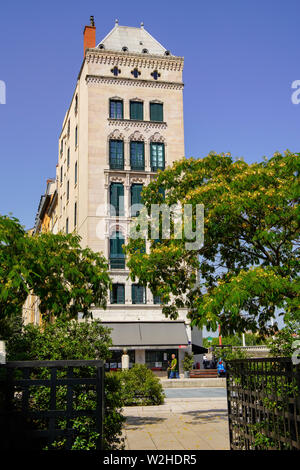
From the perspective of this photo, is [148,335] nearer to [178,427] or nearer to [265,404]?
[178,427]

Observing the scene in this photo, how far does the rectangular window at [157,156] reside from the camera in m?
38.3

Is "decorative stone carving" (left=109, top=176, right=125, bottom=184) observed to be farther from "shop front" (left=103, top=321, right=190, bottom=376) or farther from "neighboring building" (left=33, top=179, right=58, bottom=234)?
"neighboring building" (left=33, top=179, right=58, bottom=234)

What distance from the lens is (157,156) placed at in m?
38.6

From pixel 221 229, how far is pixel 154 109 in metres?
28.0

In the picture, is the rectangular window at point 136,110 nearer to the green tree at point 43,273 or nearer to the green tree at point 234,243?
the green tree at point 234,243

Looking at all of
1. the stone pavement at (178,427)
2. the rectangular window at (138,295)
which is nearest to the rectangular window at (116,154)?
the rectangular window at (138,295)

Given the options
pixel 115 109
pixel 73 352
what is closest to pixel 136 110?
pixel 115 109

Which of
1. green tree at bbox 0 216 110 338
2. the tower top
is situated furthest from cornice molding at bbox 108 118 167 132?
green tree at bbox 0 216 110 338

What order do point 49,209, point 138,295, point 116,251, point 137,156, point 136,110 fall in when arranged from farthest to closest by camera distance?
point 49,209, point 136,110, point 137,156, point 138,295, point 116,251

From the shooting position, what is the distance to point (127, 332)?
113 feet

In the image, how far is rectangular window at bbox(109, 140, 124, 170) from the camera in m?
37.8

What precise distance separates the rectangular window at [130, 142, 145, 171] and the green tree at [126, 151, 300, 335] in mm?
22170

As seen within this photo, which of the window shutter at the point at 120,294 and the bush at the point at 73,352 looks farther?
the window shutter at the point at 120,294

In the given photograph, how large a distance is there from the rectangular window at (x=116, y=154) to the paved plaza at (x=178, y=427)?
22.6m
